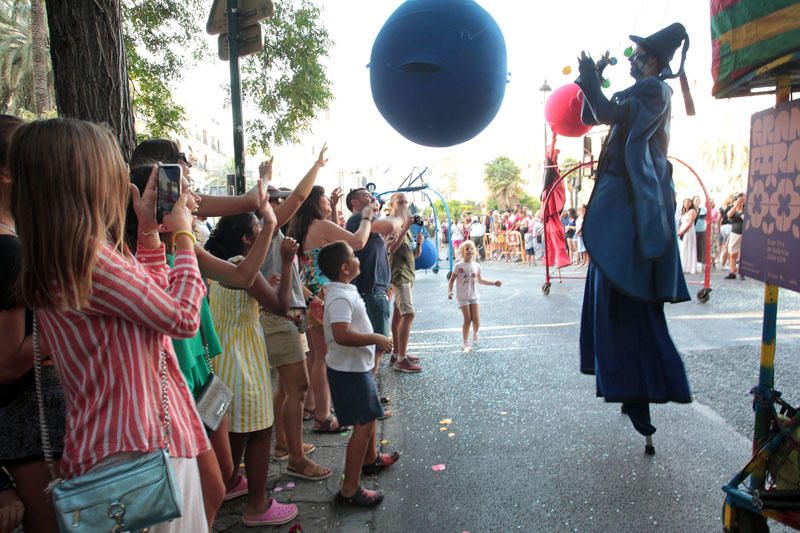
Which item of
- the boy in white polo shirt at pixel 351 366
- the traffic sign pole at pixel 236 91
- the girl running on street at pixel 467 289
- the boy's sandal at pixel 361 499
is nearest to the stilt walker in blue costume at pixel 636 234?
the boy in white polo shirt at pixel 351 366

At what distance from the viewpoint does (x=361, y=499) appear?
10.0 feet

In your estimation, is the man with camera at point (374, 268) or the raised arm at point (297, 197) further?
the man with camera at point (374, 268)

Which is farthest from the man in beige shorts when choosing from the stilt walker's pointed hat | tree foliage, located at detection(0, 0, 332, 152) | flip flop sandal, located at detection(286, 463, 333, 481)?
tree foliage, located at detection(0, 0, 332, 152)

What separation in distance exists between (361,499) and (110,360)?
1984 millimetres

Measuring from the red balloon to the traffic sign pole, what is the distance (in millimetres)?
2610

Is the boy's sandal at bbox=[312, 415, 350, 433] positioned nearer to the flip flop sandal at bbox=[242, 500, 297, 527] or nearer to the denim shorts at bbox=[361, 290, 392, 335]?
the denim shorts at bbox=[361, 290, 392, 335]

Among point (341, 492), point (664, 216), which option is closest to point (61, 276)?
point (341, 492)

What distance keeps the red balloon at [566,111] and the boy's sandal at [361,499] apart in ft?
9.94

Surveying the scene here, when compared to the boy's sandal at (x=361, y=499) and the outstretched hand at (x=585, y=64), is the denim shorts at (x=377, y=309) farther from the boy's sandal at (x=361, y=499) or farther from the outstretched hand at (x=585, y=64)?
the outstretched hand at (x=585, y=64)

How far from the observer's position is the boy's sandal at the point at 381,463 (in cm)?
349

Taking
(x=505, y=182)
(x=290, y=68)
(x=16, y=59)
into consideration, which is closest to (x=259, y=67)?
(x=290, y=68)

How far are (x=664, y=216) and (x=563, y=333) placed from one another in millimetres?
4379

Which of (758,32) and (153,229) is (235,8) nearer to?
(153,229)

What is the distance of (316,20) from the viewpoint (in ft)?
34.0
